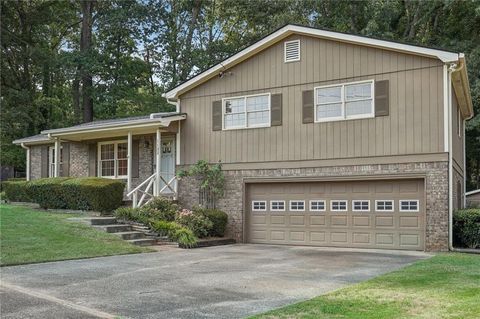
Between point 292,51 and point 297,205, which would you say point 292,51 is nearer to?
point 292,51

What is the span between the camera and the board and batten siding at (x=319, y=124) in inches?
528

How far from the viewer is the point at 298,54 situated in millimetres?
A: 15523

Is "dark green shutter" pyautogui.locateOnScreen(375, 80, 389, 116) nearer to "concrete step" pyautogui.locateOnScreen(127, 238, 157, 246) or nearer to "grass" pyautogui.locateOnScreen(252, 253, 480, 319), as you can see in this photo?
"grass" pyautogui.locateOnScreen(252, 253, 480, 319)

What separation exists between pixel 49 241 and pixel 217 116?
706cm

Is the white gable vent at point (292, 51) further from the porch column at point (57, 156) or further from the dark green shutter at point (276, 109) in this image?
the porch column at point (57, 156)

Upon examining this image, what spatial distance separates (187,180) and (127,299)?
33.8 feet

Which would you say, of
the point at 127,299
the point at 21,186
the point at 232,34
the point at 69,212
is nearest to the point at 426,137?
Result: the point at 127,299

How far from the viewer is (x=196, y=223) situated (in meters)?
15.0

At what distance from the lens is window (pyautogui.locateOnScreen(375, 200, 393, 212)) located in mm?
13875

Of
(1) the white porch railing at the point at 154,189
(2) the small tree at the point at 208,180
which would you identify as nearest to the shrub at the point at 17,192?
(1) the white porch railing at the point at 154,189

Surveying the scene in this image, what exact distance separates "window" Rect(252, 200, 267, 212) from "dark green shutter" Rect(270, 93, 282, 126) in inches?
102

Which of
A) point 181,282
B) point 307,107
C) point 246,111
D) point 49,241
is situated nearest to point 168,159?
point 246,111

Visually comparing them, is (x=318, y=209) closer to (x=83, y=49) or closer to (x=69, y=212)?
(x=69, y=212)

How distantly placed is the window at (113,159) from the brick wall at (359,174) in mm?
3496
